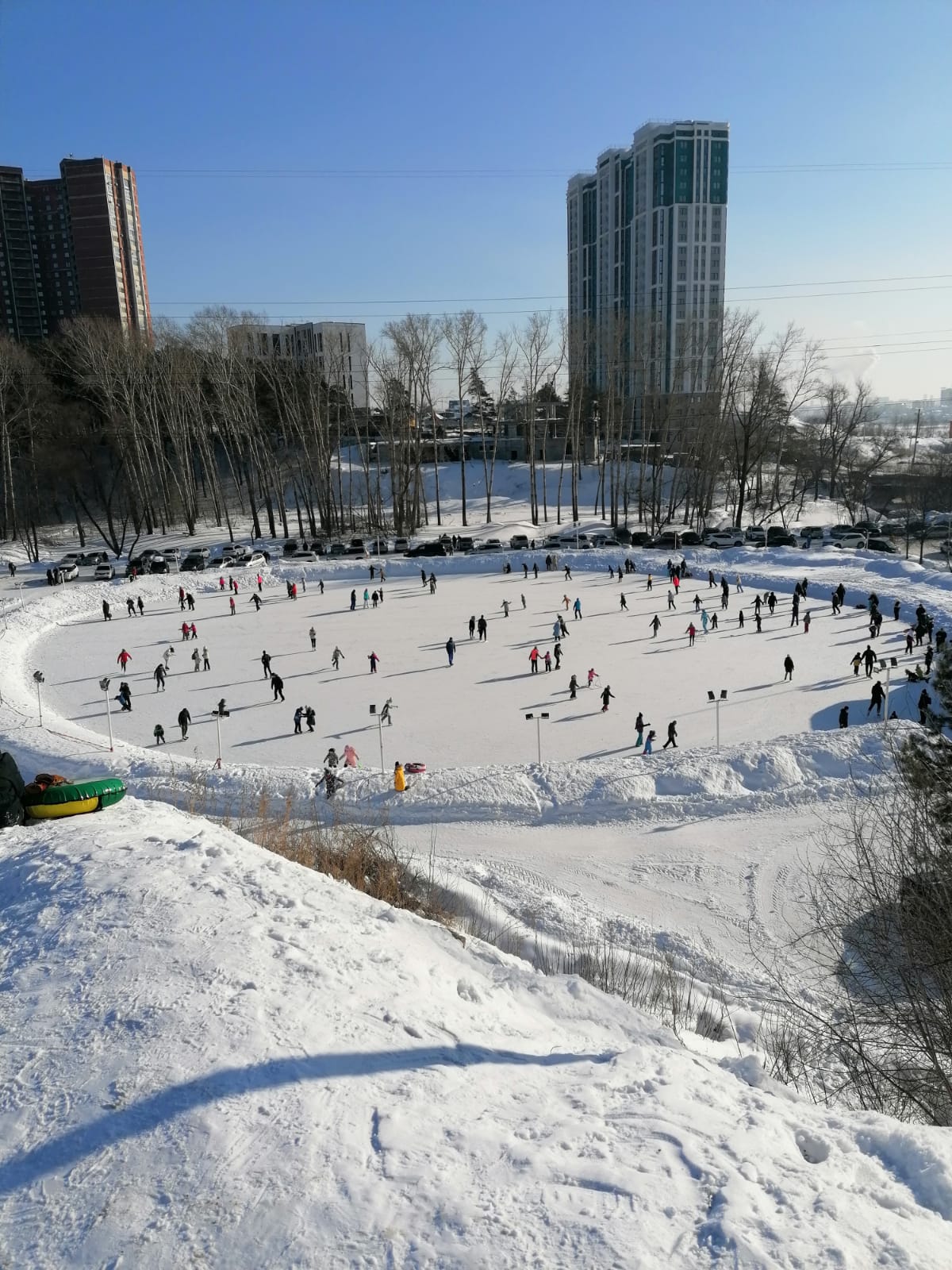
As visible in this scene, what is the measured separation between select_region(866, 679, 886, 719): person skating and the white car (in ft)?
88.6

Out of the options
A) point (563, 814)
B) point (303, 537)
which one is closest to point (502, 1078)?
point (563, 814)

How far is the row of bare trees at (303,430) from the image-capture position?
51469mm

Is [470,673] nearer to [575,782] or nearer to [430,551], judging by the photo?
[575,782]

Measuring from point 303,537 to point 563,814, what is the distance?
39174mm

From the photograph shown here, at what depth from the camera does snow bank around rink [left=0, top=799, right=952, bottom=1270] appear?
15.4 feet

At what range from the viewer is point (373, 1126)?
559cm

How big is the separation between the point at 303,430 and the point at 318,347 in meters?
26.2

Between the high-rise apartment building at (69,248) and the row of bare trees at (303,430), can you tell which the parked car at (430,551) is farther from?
the high-rise apartment building at (69,248)

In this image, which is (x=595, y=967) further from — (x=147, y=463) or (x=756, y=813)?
(x=147, y=463)

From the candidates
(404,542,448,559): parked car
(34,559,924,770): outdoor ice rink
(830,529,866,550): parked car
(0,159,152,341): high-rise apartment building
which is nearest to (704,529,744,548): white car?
(830,529,866,550): parked car

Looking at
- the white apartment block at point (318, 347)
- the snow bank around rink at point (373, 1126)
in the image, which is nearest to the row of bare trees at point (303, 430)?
the white apartment block at point (318, 347)

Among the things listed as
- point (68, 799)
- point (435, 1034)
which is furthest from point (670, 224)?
point (435, 1034)

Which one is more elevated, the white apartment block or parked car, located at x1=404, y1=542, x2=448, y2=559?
the white apartment block

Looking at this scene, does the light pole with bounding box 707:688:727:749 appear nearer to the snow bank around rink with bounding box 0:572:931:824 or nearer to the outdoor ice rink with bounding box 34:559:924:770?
the outdoor ice rink with bounding box 34:559:924:770
